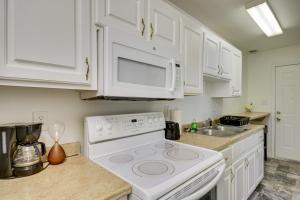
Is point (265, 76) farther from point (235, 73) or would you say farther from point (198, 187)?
point (198, 187)

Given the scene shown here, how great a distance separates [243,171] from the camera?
1938 millimetres

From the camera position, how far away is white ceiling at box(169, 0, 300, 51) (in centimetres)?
196

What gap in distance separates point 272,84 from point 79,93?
408 centimetres

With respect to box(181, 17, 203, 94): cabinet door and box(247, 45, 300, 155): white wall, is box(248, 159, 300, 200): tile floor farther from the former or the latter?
box(181, 17, 203, 94): cabinet door

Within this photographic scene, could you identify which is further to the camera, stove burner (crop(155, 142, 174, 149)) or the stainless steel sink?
the stainless steel sink

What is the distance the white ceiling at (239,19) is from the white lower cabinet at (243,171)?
1.53 m

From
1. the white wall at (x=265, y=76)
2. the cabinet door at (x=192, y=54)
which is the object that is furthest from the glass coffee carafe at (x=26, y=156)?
the white wall at (x=265, y=76)

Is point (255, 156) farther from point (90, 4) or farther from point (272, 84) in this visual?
point (90, 4)

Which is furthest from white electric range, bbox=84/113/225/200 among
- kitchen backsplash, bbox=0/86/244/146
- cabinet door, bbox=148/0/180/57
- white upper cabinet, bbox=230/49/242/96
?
white upper cabinet, bbox=230/49/242/96

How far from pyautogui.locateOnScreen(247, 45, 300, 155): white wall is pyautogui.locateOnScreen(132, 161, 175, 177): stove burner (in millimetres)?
3757

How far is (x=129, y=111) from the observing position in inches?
61.4

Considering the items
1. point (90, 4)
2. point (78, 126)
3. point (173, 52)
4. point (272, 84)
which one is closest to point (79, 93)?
point (78, 126)

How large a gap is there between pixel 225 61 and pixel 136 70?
162 cm

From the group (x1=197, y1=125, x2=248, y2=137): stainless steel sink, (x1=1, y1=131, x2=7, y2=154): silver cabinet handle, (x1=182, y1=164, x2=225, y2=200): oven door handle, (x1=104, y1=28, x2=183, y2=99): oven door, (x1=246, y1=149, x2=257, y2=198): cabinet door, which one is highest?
(x1=104, y1=28, x2=183, y2=99): oven door
